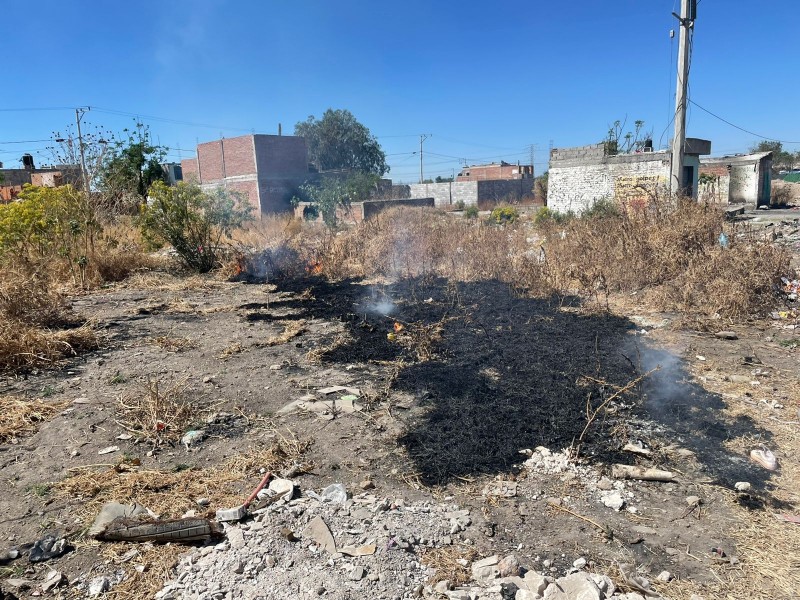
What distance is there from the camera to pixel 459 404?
173 inches

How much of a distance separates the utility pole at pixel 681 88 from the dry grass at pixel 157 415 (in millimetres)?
11324

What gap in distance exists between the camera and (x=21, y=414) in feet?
14.4

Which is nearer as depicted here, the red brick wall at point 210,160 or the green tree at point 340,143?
the red brick wall at point 210,160

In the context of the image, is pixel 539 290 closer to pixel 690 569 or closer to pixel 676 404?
pixel 676 404

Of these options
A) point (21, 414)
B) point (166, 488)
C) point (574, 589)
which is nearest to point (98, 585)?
point (166, 488)

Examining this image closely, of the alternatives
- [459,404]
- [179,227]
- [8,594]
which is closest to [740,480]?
[459,404]

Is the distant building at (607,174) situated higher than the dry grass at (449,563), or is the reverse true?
the distant building at (607,174)

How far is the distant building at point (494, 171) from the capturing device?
52406 mm

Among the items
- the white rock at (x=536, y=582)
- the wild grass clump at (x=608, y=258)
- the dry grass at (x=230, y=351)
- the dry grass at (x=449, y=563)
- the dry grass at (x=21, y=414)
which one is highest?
the wild grass clump at (x=608, y=258)

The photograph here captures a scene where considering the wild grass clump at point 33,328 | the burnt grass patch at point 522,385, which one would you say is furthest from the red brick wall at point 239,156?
the burnt grass patch at point 522,385

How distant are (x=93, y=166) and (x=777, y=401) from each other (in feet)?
64.2

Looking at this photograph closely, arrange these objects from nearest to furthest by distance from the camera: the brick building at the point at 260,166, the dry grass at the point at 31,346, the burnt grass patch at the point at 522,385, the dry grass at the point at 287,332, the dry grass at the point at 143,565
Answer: the dry grass at the point at 143,565
the burnt grass patch at the point at 522,385
the dry grass at the point at 31,346
the dry grass at the point at 287,332
the brick building at the point at 260,166

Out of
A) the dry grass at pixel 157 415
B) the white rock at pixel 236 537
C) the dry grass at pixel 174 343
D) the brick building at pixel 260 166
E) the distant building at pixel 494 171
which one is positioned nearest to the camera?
the white rock at pixel 236 537

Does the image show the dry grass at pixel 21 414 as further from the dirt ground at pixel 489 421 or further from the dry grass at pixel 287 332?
the dry grass at pixel 287 332
